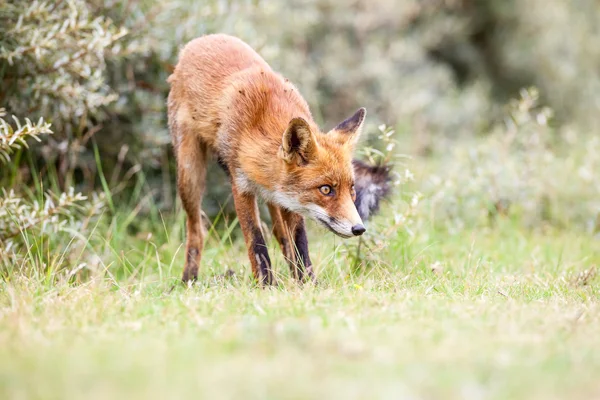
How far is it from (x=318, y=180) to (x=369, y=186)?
0.70 metres

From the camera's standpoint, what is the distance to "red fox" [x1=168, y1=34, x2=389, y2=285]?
491 centimetres

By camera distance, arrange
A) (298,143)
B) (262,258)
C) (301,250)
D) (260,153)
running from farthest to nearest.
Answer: (301,250)
(260,153)
(262,258)
(298,143)

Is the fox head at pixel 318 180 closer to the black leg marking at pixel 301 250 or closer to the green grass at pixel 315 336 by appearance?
the black leg marking at pixel 301 250

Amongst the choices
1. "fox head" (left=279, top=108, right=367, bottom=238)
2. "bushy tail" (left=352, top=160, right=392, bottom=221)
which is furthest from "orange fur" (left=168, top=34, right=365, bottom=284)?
"bushy tail" (left=352, top=160, right=392, bottom=221)

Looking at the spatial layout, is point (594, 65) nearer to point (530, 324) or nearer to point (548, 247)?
point (548, 247)

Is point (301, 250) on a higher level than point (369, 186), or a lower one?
lower

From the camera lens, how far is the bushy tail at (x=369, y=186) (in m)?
5.40

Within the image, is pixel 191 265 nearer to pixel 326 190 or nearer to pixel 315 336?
pixel 326 190

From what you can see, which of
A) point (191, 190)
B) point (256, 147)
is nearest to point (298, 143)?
point (256, 147)

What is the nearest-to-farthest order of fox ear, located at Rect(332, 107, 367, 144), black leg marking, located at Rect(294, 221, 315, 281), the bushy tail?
black leg marking, located at Rect(294, 221, 315, 281) < fox ear, located at Rect(332, 107, 367, 144) < the bushy tail

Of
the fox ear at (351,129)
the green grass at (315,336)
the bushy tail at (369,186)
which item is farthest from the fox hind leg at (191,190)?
the bushy tail at (369,186)

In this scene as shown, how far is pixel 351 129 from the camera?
17.5 ft

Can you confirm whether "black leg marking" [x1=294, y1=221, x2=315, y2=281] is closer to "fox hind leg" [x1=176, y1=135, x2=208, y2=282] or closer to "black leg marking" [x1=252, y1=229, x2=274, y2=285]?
"black leg marking" [x1=252, y1=229, x2=274, y2=285]

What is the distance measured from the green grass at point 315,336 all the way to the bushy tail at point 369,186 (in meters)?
0.40
